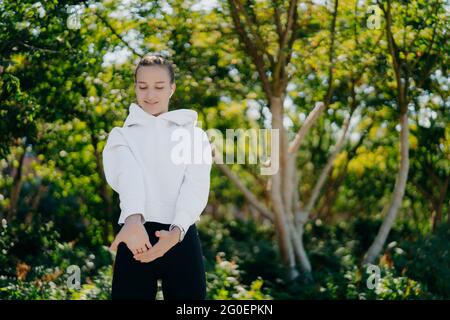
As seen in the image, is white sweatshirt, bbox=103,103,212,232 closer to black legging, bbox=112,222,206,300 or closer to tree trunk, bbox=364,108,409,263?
black legging, bbox=112,222,206,300

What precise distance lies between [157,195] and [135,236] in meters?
0.26

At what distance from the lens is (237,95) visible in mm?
8156

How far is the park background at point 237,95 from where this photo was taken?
6.47 m

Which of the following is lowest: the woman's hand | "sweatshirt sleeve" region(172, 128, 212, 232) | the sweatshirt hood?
the woman's hand

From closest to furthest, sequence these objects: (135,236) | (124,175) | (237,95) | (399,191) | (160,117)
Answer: (135,236) < (124,175) < (160,117) < (399,191) < (237,95)

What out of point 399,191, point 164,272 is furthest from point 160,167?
point 399,191

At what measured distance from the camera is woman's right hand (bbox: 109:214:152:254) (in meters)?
2.97

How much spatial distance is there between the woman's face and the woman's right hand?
607mm

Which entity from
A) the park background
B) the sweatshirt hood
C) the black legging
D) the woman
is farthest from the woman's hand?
the park background

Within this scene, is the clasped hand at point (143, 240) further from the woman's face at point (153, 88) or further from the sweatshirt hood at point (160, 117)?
the woman's face at point (153, 88)

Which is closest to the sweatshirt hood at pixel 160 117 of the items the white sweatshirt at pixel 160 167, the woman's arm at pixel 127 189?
the white sweatshirt at pixel 160 167

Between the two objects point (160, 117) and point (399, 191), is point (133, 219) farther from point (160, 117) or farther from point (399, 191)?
point (399, 191)

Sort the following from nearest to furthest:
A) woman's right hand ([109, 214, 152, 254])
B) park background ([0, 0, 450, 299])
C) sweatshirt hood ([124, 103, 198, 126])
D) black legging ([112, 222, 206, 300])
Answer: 1. woman's right hand ([109, 214, 152, 254])
2. black legging ([112, 222, 206, 300])
3. sweatshirt hood ([124, 103, 198, 126])
4. park background ([0, 0, 450, 299])

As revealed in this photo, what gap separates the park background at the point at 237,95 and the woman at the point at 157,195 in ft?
9.45
